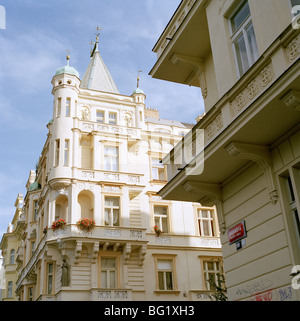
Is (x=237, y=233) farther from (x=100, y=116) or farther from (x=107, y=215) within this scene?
(x=100, y=116)

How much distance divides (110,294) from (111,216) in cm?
508

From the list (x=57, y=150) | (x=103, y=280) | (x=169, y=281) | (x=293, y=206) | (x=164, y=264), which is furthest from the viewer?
(x=57, y=150)

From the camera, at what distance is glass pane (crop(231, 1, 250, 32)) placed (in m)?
10.9

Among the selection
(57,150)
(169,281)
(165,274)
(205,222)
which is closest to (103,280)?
(165,274)

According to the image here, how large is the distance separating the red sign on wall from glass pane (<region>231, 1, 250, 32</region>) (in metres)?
5.12

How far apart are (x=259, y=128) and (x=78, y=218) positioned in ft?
64.5

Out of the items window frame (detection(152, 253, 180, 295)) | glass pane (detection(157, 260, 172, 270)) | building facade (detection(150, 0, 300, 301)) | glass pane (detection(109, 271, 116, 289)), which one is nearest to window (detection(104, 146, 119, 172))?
window frame (detection(152, 253, 180, 295))

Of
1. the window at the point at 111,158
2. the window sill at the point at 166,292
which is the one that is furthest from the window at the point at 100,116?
the window sill at the point at 166,292

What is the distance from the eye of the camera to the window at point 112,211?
27.9 m

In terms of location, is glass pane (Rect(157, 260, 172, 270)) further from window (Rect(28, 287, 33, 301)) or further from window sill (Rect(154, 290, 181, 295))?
window (Rect(28, 287, 33, 301))

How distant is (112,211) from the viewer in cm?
2817
